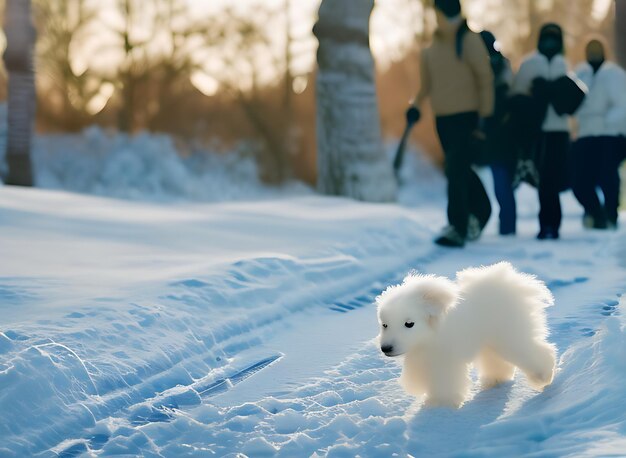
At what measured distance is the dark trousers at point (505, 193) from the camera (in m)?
9.93

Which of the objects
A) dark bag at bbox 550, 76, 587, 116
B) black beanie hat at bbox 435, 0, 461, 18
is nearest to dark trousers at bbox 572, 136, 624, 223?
dark bag at bbox 550, 76, 587, 116

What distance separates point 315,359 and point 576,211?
397 inches

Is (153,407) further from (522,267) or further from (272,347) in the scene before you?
(522,267)

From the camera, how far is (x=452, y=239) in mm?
9156

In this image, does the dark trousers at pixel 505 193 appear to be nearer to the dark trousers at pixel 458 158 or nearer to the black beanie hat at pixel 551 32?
the dark trousers at pixel 458 158

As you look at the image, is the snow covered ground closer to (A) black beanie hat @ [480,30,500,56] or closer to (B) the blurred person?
(B) the blurred person

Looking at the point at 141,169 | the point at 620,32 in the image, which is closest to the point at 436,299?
the point at 620,32

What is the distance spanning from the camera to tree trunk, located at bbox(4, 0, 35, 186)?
14992 mm

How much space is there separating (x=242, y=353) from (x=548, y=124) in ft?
18.5

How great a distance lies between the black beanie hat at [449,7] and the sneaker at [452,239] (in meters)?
2.08

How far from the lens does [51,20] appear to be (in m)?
21.2

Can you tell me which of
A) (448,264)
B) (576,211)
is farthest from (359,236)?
(576,211)

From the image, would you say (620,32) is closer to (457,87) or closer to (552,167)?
(552,167)

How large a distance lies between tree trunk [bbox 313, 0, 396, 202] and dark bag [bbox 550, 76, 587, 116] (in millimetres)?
4646
